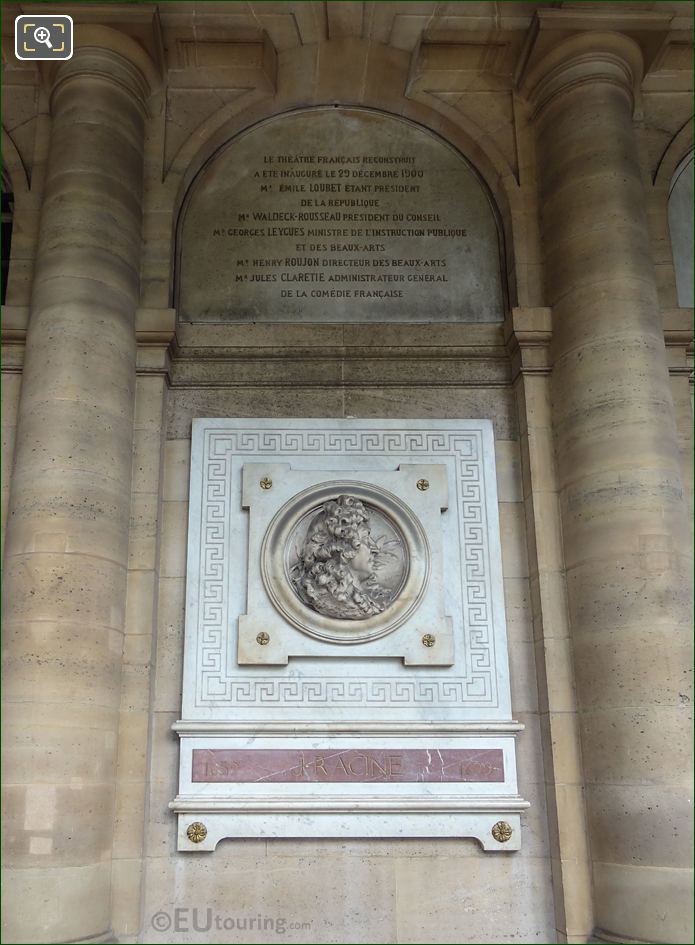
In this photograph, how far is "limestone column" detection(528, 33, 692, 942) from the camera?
5.44 m

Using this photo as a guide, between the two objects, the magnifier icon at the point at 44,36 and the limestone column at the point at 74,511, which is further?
the magnifier icon at the point at 44,36

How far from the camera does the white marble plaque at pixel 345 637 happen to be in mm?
5895

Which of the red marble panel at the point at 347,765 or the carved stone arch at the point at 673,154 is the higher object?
the carved stone arch at the point at 673,154

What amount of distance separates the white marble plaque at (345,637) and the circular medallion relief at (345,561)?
1 cm

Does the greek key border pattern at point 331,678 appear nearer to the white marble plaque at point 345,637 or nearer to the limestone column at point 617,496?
the white marble plaque at point 345,637

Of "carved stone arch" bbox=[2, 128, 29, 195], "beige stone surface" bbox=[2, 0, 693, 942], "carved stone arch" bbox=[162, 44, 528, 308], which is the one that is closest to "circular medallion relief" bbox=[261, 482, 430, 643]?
"beige stone surface" bbox=[2, 0, 693, 942]

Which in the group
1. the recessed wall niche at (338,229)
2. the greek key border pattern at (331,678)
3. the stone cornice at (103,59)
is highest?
the stone cornice at (103,59)

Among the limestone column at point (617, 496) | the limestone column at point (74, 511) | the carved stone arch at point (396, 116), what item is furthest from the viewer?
the carved stone arch at point (396, 116)

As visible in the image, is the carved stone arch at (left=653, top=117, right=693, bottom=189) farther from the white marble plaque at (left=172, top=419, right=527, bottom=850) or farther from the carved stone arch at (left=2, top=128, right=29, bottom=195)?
the carved stone arch at (left=2, top=128, right=29, bottom=195)

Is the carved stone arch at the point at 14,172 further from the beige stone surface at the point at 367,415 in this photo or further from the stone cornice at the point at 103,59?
the stone cornice at the point at 103,59

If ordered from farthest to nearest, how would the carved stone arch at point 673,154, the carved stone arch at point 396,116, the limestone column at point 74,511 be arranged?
the carved stone arch at point 673,154, the carved stone arch at point 396,116, the limestone column at point 74,511

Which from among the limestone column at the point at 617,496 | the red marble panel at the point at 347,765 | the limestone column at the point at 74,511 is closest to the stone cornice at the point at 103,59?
the limestone column at the point at 74,511

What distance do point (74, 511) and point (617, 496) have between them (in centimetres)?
363

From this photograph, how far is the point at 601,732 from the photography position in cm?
575
